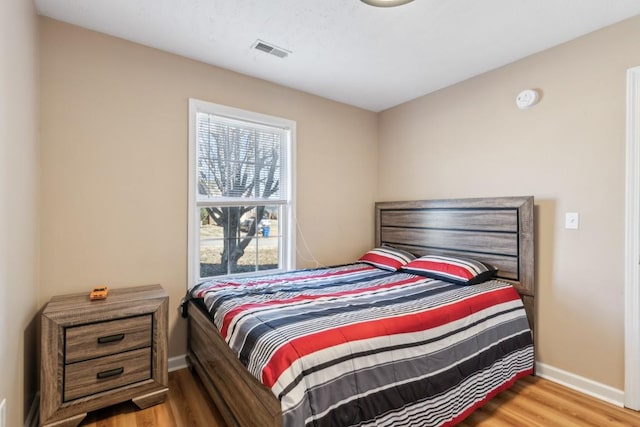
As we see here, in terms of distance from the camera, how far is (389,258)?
306 centimetres

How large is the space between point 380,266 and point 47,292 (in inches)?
102

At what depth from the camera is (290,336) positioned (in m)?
1.37

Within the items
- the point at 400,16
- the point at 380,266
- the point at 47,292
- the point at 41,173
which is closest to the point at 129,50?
the point at 41,173

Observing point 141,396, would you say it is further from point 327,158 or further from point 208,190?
point 327,158

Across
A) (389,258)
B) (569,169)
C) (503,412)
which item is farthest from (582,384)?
(389,258)

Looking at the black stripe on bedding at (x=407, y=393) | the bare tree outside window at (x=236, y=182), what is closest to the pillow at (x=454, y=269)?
the black stripe on bedding at (x=407, y=393)

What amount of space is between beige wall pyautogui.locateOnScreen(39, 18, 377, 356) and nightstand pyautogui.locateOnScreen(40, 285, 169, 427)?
28 centimetres

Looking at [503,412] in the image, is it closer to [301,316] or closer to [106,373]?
[301,316]

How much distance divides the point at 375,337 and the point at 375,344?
0.03 m

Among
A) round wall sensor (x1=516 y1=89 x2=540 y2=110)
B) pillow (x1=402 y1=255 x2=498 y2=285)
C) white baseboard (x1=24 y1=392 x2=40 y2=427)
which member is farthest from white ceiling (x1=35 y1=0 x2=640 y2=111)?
white baseboard (x1=24 y1=392 x2=40 y2=427)

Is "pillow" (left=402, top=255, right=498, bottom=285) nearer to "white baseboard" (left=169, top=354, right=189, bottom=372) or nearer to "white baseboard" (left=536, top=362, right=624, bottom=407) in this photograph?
"white baseboard" (left=536, top=362, right=624, bottom=407)

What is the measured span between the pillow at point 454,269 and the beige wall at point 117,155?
2.01m

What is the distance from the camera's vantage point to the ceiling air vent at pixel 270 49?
2297mm

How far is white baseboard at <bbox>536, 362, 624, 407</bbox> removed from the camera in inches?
79.8
